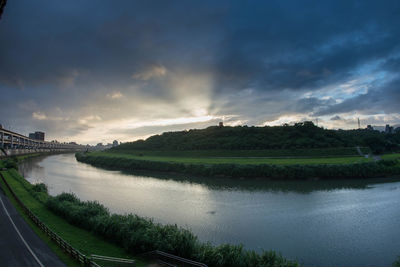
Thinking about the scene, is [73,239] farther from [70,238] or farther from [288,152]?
[288,152]

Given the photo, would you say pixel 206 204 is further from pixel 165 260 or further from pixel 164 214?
pixel 165 260

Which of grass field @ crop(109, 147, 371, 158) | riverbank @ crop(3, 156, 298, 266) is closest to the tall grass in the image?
riverbank @ crop(3, 156, 298, 266)

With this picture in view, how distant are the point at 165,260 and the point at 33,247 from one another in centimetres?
1033

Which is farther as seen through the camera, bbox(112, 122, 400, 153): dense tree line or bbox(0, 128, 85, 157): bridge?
bbox(0, 128, 85, 157): bridge

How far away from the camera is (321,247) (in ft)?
63.4

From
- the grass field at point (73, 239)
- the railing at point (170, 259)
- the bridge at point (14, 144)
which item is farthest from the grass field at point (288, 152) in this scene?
the bridge at point (14, 144)

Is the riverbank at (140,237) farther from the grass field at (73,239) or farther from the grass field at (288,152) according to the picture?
the grass field at (288,152)

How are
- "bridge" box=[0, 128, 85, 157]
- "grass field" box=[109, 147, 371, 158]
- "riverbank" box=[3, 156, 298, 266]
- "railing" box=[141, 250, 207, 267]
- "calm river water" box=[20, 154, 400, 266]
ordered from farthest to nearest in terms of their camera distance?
"bridge" box=[0, 128, 85, 157] < "grass field" box=[109, 147, 371, 158] < "calm river water" box=[20, 154, 400, 266] < "riverbank" box=[3, 156, 298, 266] < "railing" box=[141, 250, 207, 267]

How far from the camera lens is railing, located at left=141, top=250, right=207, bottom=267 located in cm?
1448

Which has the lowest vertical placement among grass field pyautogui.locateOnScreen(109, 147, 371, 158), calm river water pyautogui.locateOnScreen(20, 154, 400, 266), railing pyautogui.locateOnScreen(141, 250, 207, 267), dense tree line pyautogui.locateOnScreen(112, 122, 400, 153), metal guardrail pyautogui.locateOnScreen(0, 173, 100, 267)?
calm river water pyautogui.locateOnScreen(20, 154, 400, 266)

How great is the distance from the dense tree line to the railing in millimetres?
71624

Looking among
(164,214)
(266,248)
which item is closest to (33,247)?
(164,214)

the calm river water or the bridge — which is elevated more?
the bridge

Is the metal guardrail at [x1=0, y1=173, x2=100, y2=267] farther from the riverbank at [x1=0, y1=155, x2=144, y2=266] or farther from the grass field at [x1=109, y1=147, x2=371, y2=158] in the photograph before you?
the grass field at [x1=109, y1=147, x2=371, y2=158]
